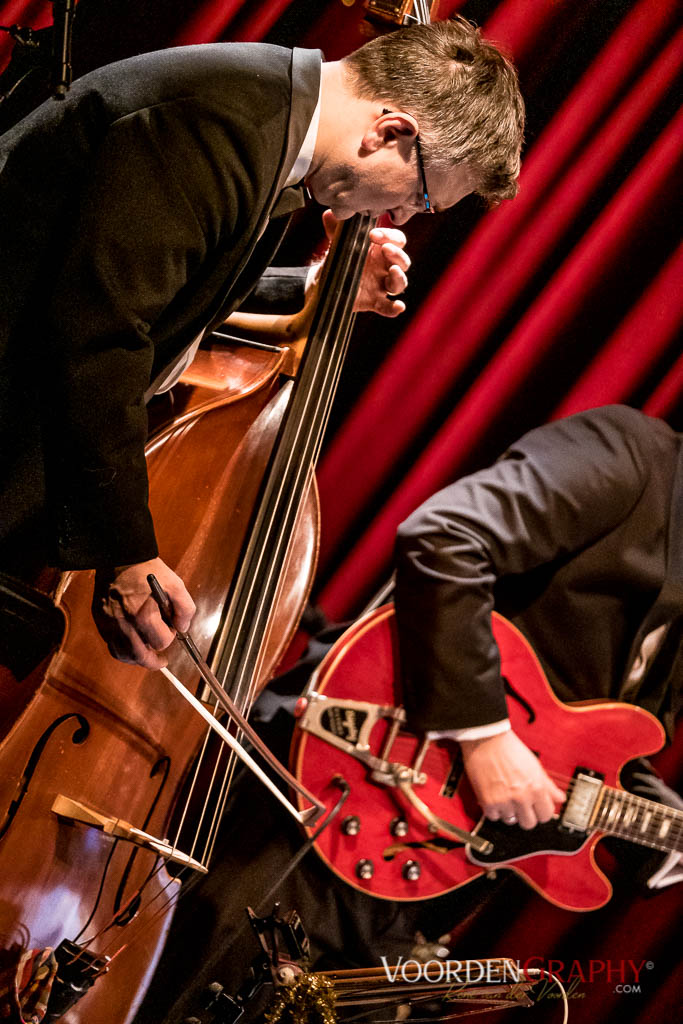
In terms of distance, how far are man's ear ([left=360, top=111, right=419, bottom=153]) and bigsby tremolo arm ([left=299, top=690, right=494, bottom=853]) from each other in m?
0.85

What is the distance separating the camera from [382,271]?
143cm

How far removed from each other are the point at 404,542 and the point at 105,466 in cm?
63

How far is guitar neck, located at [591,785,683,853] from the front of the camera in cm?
146

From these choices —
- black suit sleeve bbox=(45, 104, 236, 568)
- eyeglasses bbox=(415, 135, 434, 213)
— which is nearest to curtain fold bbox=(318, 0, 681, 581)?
eyeglasses bbox=(415, 135, 434, 213)

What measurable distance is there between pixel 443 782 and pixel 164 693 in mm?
573

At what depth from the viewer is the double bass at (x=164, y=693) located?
36.6 inches

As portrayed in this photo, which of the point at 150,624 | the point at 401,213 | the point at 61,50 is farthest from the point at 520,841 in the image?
the point at 61,50

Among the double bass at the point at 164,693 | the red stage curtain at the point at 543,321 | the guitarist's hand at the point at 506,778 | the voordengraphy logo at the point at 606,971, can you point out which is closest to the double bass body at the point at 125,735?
the double bass at the point at 164,693

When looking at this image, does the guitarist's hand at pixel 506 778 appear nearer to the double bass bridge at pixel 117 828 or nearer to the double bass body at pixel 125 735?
the double bass body at pixel 125 735

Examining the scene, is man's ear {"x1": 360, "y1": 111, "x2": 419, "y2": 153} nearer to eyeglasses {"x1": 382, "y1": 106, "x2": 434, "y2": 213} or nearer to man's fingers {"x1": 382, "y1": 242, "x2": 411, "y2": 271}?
eyeglasses {"x1": 382, "y1": 106, "x2": 434, "y2": 213}

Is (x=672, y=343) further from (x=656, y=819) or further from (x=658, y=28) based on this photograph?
(x=656, y=819)

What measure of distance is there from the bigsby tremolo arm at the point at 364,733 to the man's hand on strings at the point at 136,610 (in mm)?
467

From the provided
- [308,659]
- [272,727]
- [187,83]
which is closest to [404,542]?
[308,659]

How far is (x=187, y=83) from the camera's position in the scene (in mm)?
873
